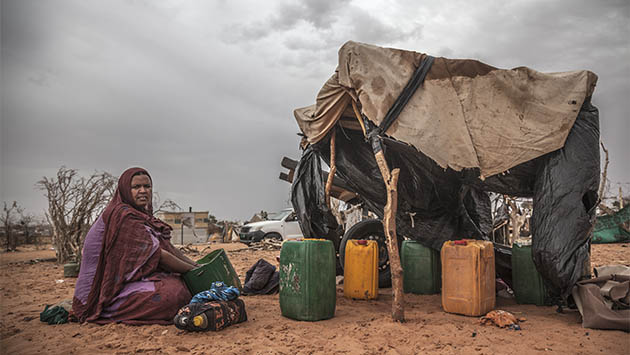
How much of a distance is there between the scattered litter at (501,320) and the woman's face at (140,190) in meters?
3.56

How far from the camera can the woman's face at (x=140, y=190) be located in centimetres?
392

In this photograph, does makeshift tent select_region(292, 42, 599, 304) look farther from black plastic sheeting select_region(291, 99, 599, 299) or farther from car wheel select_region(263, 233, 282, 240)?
car wheel select_region(263, 233, 282, 240)

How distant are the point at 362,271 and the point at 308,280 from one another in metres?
1.40

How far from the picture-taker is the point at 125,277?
3.55 metres

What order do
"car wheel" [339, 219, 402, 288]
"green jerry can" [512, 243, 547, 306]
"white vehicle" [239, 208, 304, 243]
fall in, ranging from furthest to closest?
"white vehicle" [239, 208, 304, 243]
"car wheel" [339, 219, 402, 288]
"green jerry can" [512, 243, 547, 306]

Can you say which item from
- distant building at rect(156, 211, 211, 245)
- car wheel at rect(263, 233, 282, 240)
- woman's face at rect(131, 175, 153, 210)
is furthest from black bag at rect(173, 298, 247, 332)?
distant building at rect(156, 211, 211, 245)

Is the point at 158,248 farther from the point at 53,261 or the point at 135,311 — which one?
the point at 53,261

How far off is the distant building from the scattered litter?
54.4 ft

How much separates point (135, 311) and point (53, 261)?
8173 mm

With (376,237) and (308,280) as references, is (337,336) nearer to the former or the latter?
(308,280)

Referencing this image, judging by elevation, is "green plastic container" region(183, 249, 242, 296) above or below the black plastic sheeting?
below

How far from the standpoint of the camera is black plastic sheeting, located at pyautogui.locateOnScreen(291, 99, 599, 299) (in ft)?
11.7

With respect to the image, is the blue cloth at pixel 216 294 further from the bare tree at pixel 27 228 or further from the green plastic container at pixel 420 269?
the bare tree at pixel 27 228

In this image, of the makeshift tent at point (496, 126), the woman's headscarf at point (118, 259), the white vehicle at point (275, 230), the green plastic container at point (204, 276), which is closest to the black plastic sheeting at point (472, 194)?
the makeshift tent at point (496, 126)
